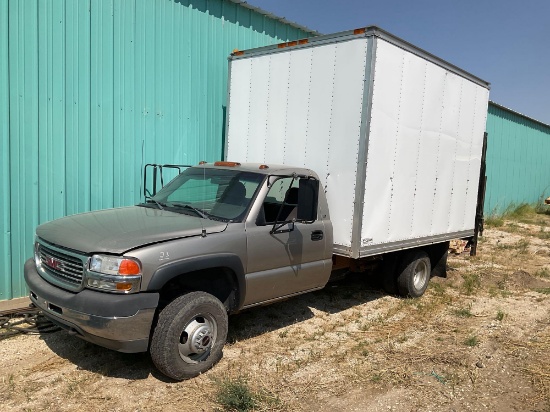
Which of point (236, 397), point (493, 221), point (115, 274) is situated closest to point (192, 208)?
point (115, 274)

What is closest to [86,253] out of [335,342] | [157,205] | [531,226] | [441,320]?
[157,205]

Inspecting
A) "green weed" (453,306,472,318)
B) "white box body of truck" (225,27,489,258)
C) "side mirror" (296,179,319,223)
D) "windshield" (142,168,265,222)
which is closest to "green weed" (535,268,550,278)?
"white box body of truck" (225,27,489,258)

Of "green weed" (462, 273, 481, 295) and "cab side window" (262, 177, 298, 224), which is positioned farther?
"green weed" (462, 273, 481, 295)

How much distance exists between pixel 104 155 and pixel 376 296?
15.0ft

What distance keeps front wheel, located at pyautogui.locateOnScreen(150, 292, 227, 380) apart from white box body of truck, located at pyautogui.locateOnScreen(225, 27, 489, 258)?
195cm

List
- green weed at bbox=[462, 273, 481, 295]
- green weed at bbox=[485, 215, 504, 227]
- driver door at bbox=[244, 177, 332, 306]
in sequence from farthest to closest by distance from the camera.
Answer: green weed at bbox=[485, 215, 504, 227] → green weed at bbox=[462, 273, 481, 295] → driver door at bbox=[244, 177, 332, 306]

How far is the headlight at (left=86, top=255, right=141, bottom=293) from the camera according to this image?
3691 mm

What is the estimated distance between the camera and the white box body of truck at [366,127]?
18.1 feet

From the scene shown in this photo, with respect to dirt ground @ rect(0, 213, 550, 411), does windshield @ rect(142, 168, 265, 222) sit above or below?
above

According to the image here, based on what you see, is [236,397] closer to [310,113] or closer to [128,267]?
[128,267]

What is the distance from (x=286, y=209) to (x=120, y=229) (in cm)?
177

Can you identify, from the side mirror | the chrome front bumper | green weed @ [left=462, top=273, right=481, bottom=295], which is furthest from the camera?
green weed @ [left=462, top=273, right=481, bottom=295]

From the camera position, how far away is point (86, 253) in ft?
12.5

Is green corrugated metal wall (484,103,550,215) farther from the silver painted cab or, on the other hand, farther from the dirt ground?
the silver painted cab
